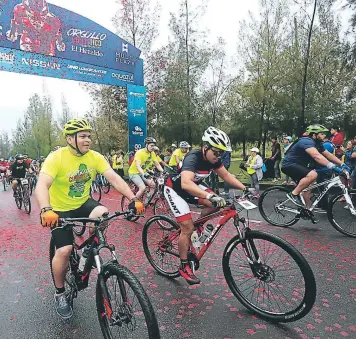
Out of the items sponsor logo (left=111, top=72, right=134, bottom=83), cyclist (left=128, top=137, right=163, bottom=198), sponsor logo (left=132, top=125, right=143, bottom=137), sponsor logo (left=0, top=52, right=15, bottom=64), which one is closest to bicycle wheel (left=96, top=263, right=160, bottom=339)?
cyclist (left=128, top=137, right=163, bottom=198)

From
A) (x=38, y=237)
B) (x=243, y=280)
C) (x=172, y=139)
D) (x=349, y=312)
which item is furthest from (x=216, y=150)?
(x=172, y=139)

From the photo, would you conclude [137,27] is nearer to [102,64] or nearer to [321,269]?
[102,64]

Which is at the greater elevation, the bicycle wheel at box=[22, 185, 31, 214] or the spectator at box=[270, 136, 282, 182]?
the spectator at box=[270, 136, 282, 182]

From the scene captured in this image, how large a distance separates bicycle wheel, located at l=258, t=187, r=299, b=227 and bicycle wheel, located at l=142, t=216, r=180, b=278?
3.17 m

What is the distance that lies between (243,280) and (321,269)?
1.44m

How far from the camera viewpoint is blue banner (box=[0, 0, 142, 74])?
13.3 m

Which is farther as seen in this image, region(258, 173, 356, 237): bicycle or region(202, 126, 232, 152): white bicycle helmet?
region(258, 173, 356, 237): bicycle

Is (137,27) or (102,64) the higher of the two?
(137,27)

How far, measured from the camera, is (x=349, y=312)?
326cm

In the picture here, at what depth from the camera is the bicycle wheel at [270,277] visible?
9.80 ft

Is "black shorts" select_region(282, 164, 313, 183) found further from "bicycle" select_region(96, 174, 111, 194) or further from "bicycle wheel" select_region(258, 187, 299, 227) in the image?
"bicycle" select_region(96, 174, 111, 194)

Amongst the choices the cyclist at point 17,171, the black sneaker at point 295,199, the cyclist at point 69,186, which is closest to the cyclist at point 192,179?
the cyclist at point 69,186

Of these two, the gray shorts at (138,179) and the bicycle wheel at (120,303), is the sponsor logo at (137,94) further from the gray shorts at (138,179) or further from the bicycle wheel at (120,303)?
the bicycle wheel at (120,303)

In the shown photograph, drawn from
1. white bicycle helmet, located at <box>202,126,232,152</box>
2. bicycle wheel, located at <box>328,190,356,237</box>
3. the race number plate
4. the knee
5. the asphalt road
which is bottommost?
the asphalt road
